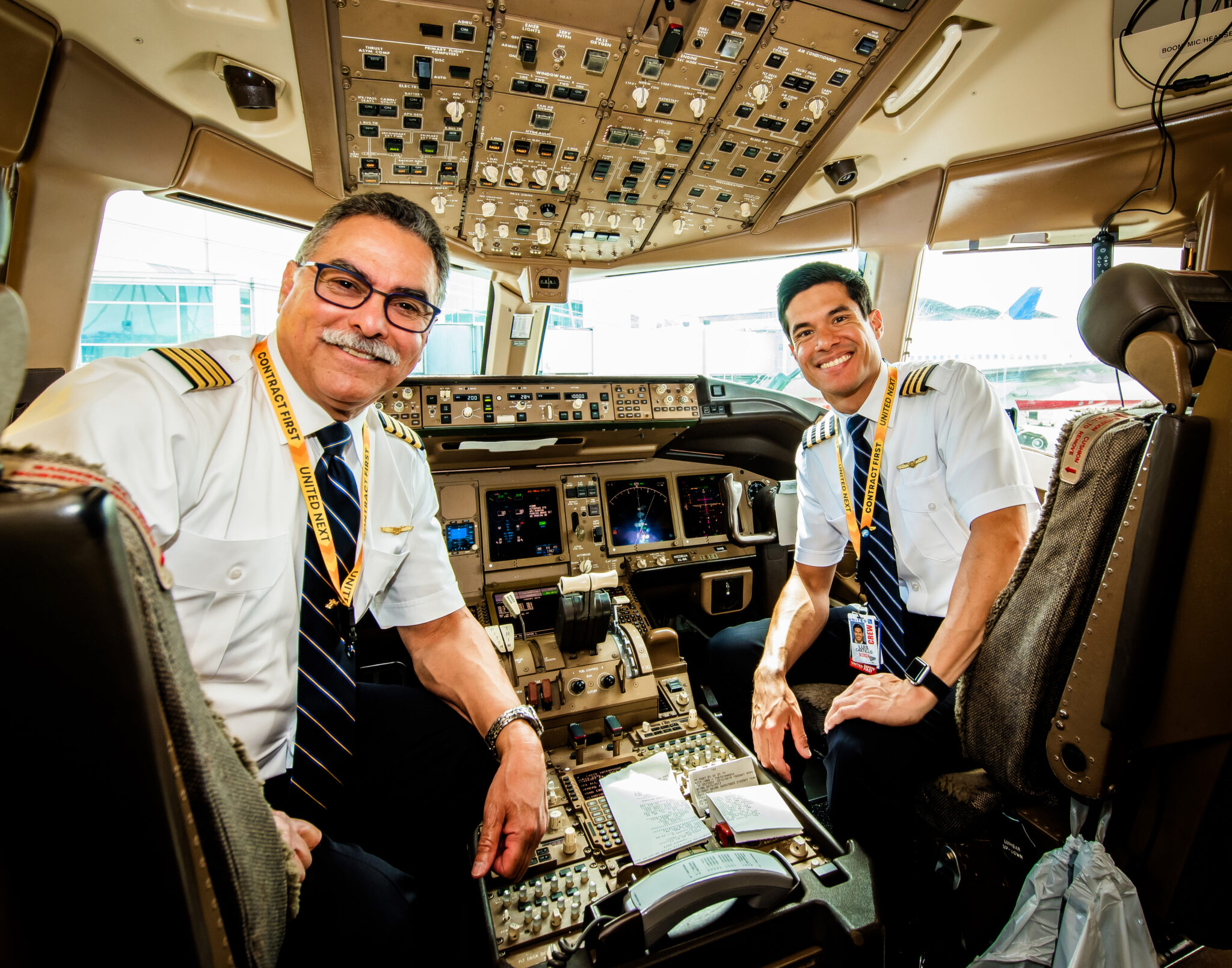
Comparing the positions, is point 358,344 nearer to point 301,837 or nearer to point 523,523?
point 301,837

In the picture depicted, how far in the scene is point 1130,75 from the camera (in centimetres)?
206

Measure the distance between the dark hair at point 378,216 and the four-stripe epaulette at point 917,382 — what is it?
1317 mm

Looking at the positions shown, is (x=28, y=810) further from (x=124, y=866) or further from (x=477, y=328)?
(x=477, y=328)

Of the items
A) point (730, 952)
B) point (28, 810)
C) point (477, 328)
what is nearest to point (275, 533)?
point (28, 810)

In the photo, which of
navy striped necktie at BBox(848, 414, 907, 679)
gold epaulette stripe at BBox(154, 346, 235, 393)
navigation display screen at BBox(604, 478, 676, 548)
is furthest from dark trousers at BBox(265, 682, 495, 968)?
navigation display screen at BBox(604, 478, 676, 548)

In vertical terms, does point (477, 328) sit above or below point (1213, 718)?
above

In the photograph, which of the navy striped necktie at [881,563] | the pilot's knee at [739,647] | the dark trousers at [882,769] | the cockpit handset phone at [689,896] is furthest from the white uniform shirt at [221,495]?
the navy striped necktie at [881,563]

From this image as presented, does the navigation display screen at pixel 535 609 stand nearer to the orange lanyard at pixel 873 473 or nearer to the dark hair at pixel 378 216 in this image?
the orange lanyard at pixel 873 473

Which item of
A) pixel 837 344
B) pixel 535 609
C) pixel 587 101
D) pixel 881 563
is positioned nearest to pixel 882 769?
pixel 881 563

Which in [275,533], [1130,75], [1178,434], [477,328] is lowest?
[275,533]

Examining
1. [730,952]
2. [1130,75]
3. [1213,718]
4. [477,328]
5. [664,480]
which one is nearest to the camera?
[1213,718]

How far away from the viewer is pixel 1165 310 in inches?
41.1

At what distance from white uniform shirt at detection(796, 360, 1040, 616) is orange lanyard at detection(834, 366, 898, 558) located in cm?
2

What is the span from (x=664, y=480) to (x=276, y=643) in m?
1.88
